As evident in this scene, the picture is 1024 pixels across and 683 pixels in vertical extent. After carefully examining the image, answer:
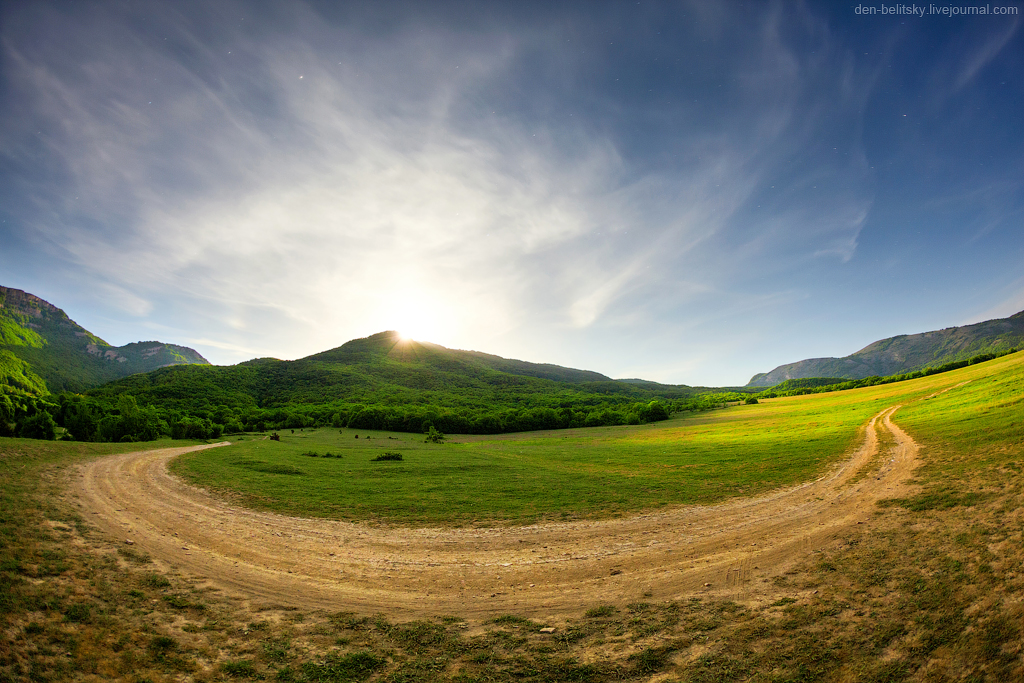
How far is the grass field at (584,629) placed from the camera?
753 cm

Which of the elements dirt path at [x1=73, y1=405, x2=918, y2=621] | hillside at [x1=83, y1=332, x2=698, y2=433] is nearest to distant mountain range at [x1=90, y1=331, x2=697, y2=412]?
hillside at [x1=83, y1=332, x2=698, y2=433]

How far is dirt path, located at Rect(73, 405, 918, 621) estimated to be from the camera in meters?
11.2

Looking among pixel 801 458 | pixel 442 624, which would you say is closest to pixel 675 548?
pixel 442 624

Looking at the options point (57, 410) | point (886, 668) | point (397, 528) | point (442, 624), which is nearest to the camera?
point (886, 668)

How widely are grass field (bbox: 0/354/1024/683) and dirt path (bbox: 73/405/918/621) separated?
74 centimetres

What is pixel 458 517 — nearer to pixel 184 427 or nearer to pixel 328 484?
pixel 328 484

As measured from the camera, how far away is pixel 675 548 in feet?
47.2

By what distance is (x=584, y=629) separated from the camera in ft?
31.0

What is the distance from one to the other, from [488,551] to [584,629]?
6337 mm

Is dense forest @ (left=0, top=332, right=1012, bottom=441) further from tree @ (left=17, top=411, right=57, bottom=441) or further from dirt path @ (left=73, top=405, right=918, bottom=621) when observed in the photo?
dirt path @ (left=73, top=405, right=918, bottom=621)

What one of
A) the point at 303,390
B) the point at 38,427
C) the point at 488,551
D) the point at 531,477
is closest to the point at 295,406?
the point at 303,390

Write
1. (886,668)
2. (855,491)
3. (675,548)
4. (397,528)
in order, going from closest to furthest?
1. (886,668)
2. (675,548)
3. (397,528)
4. (855,491)

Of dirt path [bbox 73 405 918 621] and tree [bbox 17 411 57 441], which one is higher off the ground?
tree [bbox 17 411 57 441]

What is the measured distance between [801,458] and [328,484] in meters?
37.5
